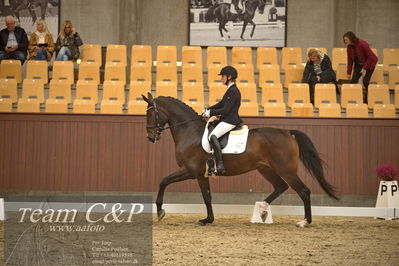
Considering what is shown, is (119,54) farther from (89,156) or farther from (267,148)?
(267,148)

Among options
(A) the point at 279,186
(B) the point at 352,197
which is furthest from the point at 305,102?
(A) the point at 279,186

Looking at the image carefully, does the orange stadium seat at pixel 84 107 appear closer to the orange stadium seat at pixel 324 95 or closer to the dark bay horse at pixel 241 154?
the dark bay horse at pixel 241 154

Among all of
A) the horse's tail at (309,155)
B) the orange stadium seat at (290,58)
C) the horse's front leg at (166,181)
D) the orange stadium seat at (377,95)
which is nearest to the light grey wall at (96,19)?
the orange stadium seat at (290,58)

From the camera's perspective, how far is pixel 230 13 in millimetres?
16812

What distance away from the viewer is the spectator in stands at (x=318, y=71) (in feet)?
42.5

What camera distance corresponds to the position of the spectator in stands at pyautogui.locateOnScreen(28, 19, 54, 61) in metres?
14.2

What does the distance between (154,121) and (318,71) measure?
5.02 meters

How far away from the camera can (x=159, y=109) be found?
921cm

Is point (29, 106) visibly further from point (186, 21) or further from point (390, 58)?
point (390, 58)

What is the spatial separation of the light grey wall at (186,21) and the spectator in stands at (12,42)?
3.09 meters

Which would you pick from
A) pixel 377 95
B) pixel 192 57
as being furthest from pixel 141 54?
pixel 377 95

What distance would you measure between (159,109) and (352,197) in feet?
12.9

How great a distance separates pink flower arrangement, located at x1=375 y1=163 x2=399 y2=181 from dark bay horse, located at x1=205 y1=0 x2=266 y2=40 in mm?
7298

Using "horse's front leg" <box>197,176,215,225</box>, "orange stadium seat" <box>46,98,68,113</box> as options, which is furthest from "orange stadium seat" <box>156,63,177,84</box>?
"horse's front leg" <box>197,176,215,225</box>
